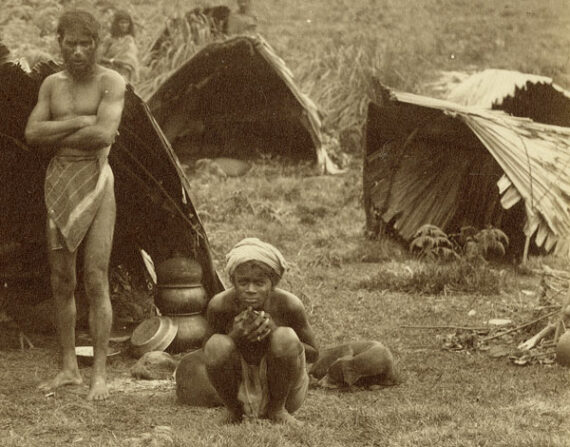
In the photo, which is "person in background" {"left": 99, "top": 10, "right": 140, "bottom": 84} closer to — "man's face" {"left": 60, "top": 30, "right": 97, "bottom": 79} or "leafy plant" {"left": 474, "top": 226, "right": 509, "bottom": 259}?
"leafy plant" {"left": 474, "top": 226, "right": 509, "bottom": 259}

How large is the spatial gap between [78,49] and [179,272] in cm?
189

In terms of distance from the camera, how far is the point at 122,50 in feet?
44.3

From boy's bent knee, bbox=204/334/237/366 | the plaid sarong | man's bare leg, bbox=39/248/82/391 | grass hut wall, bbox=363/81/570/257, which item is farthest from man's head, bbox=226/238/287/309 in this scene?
grass hut wall, bbox=363/81/570/257

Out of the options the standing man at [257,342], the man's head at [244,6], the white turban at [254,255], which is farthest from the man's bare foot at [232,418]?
the man's head at [244,6]

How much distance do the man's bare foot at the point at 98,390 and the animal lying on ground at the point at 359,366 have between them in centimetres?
116

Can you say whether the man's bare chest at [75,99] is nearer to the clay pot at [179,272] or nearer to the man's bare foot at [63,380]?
the man's bare foot at [63,380]

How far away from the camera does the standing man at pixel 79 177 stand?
522cm

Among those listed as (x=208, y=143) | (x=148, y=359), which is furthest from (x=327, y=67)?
(x=148, y=359)

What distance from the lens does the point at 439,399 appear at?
5.06 m

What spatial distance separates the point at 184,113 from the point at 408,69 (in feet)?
14.8

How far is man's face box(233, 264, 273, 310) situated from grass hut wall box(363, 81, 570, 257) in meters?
3.75

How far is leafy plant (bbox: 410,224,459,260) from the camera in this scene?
874 cm

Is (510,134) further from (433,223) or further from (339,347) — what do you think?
(339,347)

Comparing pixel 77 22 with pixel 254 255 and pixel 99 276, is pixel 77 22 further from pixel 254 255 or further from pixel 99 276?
pixel 254 255
